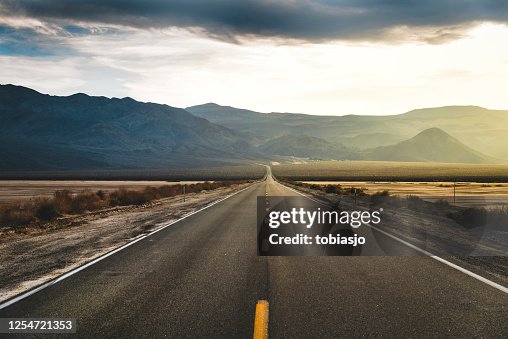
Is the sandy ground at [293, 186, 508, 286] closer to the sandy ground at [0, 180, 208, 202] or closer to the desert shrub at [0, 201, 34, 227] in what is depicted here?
the desert shrub at [0, 201, 34, 227]

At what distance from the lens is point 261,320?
21.3 feet

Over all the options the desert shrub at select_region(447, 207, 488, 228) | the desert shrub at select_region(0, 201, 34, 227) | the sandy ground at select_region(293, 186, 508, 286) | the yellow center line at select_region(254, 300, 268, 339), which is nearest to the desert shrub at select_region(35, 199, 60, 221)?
the desert shrub at select_region(0, 201, 34, 227)

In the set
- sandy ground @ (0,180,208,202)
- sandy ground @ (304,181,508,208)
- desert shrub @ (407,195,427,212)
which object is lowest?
sandy ground @ (0,180,208,202)

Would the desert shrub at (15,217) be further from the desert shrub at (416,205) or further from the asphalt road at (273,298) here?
the desert shrub at (416,205)

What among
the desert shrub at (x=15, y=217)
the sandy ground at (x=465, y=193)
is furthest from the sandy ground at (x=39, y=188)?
the sandy ground at (x=465, y=193)

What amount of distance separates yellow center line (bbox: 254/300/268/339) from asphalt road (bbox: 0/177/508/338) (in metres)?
0.08

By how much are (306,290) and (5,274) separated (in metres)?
5.87

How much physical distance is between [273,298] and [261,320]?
120 centimetres

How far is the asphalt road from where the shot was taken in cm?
623

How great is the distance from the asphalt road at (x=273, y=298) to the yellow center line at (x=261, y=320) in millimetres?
84

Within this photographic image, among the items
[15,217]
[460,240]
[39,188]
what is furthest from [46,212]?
[39,188]

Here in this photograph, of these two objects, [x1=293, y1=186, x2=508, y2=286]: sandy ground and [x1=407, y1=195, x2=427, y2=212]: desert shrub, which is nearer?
[x1=293, y1=186, x2=508, y2=286]: sandy ground

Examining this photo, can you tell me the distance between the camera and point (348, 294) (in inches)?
311

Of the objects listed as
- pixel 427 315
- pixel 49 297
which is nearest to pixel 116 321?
pixel 49 297
